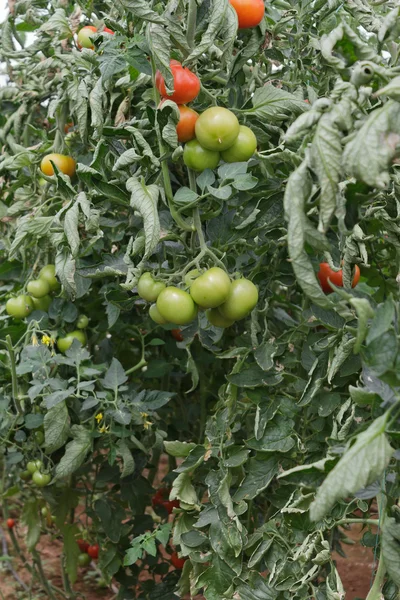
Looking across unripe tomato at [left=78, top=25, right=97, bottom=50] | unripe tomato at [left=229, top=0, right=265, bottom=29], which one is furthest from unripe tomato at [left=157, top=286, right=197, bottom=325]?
unripe tomato at [left=78, top=25, right=97, bottom=50]

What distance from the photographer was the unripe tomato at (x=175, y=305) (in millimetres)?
990

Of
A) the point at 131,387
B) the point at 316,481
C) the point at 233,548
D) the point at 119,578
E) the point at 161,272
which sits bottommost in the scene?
the point at 119,578

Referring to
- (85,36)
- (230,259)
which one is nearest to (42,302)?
(230,259)

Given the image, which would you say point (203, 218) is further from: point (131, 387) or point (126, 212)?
point (131, 387)

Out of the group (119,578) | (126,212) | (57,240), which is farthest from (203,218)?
(119,578)

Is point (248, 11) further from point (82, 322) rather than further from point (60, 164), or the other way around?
point (82, 322)

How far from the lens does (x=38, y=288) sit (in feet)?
4.50

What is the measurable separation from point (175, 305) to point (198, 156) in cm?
22

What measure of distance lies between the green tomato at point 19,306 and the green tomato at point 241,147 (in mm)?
602

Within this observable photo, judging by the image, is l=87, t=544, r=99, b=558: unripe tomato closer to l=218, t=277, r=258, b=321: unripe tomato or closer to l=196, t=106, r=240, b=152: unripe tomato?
l=218, t=277, r=258, b=321: unripe tomato

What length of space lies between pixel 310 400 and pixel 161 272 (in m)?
0.31

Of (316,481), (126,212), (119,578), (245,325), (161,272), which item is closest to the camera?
(316,481)

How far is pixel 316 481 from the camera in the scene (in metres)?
1.01

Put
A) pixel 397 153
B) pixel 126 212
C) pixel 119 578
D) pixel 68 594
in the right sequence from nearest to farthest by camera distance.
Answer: pixel 397 153 → pixel 126 212 → pixel 119 578 → pixel 68 594
